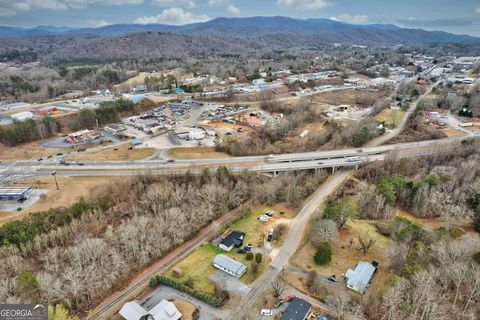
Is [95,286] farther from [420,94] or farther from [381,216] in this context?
[420,94]

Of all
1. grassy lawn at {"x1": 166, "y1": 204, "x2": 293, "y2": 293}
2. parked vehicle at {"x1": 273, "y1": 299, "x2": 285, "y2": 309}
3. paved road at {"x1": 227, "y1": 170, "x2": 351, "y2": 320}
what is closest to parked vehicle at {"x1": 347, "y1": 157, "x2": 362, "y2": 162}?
paved road at {"x1": 227, "y1": 170, "x2": 351, "y2": 320}

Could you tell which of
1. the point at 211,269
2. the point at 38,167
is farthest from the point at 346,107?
the point at 38,167

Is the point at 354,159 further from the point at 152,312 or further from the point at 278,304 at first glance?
the point at 152,312

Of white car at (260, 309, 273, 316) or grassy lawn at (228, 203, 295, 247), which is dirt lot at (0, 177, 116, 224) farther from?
white car at (260, 309, 273, 316)

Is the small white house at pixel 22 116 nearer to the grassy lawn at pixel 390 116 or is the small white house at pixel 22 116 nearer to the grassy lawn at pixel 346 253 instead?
the grassy lawn at pixel 346 253

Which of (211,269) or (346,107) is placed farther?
(346,107)

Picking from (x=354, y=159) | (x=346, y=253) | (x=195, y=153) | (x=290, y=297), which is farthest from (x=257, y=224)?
(x=354, y=159)

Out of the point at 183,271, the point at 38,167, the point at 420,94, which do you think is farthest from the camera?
the point at 420,94
